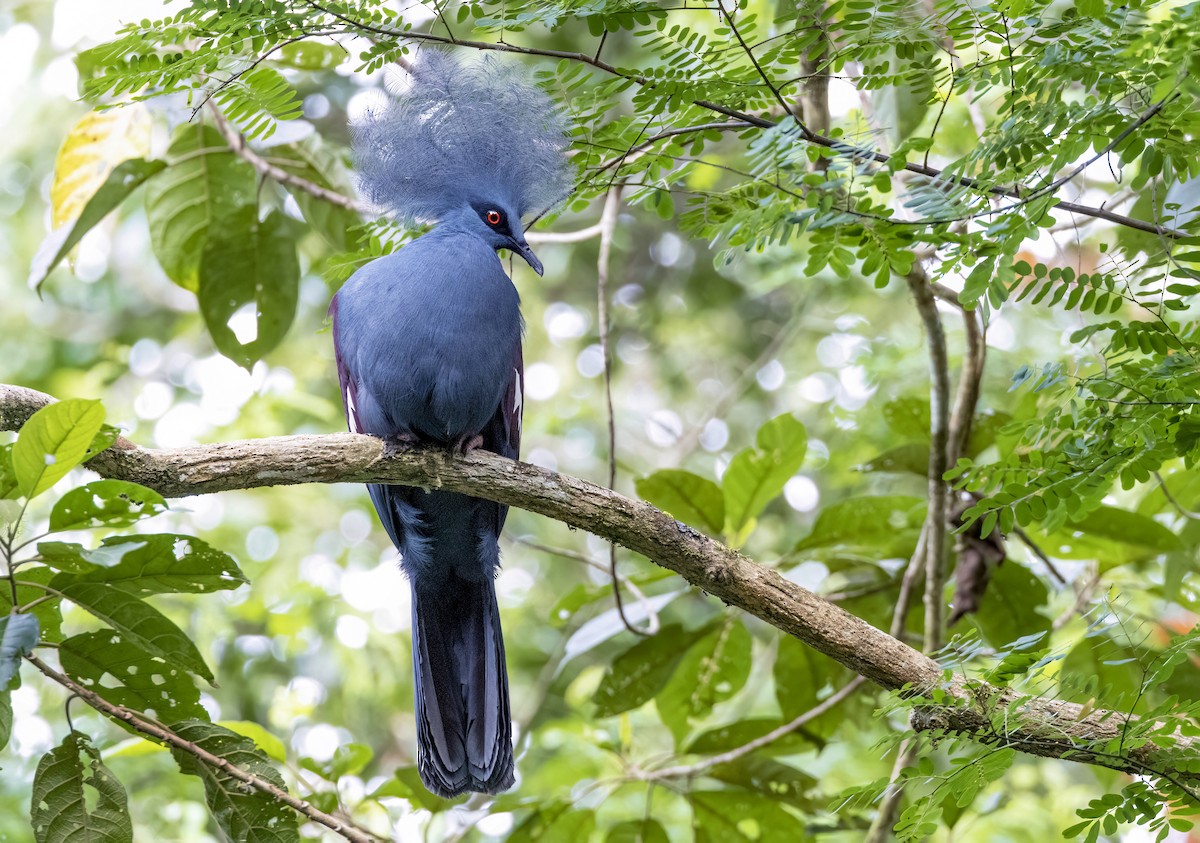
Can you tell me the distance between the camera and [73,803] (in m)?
2.46

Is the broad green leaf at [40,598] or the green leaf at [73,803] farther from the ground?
the broad green leaf at [40,598]

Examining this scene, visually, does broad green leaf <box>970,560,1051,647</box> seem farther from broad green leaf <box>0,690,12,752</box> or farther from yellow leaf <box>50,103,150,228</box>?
yellow leaf <box>50,103,150,228</box>

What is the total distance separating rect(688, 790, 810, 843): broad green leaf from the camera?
3666mm

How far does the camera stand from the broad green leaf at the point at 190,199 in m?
4.09

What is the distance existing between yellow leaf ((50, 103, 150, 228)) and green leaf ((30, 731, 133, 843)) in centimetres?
209

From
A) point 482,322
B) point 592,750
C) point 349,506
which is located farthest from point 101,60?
point 349,506

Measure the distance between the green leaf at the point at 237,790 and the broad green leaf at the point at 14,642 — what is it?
0.67 meters

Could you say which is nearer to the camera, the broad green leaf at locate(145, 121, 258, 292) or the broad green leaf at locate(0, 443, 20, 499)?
the broad green leaf at locate(0, 443, 20, 499)

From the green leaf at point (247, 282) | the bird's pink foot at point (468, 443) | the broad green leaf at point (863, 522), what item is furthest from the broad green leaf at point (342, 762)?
the broad green leaf at point (863, 522)

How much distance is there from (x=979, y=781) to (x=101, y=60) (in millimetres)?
2578

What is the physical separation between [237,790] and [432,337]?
4.34 feet

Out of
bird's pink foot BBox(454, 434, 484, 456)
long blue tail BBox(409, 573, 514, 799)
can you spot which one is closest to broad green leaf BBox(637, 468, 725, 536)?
long blue tail BBox(409, 573, 514, 799)

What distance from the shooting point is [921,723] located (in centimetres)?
218

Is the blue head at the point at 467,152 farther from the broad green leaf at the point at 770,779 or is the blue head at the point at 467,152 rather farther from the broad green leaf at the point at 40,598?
the broad green leaf at the point at 770,779
